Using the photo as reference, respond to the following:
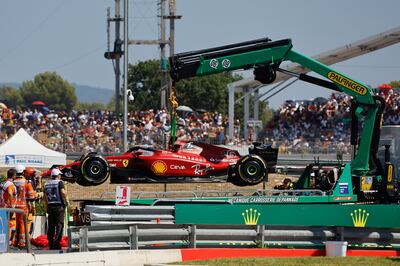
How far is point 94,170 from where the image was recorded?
73.9 feet

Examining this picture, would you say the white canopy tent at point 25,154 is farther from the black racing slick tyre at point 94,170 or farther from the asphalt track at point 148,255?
the asphalt track at point 148,255

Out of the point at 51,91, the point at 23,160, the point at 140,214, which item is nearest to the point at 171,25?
the point at 23,160

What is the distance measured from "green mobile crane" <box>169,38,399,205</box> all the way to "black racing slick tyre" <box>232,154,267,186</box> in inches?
53.4

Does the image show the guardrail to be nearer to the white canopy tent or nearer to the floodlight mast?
the floodlight mast

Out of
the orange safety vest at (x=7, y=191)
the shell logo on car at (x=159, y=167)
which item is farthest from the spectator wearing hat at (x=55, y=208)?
the shell logo on car at (x=159, y=167)

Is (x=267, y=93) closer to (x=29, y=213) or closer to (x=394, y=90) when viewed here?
(x=394, y=90)

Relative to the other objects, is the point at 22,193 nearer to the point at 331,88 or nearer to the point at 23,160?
the point at 331,88

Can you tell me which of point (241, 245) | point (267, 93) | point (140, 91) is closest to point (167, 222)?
point (241, 245)

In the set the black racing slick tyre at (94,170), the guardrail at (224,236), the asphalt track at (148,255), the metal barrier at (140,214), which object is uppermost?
the black racing slick tyre at (94,170)

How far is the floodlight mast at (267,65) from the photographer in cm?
2074

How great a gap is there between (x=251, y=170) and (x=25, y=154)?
30.2ft

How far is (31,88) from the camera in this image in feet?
561

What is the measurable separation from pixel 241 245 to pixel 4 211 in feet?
17.8

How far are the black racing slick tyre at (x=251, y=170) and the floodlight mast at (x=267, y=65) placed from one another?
2.06m
